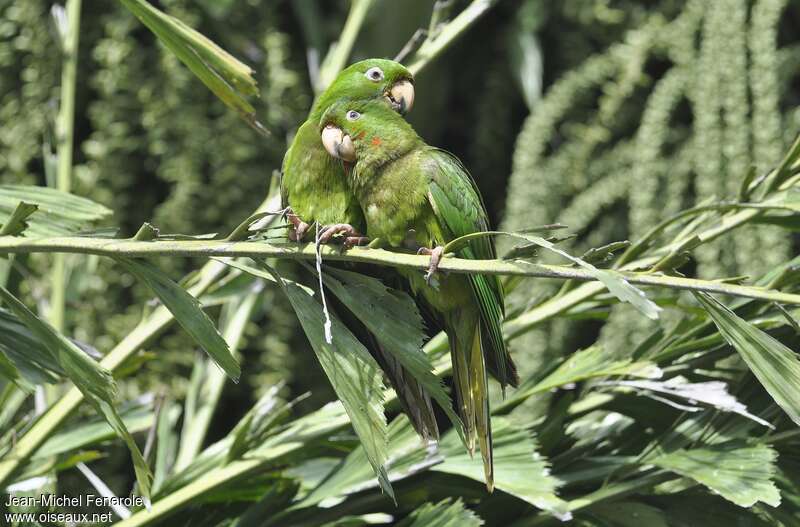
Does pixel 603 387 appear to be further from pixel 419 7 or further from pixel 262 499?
pixel 419 7

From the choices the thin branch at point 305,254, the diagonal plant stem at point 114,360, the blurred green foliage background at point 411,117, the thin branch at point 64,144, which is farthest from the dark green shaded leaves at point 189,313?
the blurred green foliage background at point 411,117

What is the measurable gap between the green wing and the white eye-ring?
14cm

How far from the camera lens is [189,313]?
95 centimetres

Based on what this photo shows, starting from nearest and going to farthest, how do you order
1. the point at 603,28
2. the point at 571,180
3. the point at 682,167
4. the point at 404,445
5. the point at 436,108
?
the point at 404,445
the point at 682,167
the point at 571,180
the point at 603,28
the point at 436,108

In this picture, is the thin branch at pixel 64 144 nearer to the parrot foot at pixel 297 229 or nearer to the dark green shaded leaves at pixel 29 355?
the dark green shaded leaves at pixel 29 355

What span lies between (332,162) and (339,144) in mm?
45

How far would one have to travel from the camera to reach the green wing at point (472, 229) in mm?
1137

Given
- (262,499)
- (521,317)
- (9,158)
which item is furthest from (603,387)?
(9,158)

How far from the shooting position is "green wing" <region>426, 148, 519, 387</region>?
44.8 inches

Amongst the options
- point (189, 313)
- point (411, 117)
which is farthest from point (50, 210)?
point (411, 117)

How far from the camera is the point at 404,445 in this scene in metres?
1.27

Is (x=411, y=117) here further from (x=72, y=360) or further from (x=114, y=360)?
(x=72, y=360)

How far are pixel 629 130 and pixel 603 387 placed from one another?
1306mm

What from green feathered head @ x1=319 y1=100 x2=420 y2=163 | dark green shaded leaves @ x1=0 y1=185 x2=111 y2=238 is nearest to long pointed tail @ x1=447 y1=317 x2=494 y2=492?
green feathered head @ x1=319 y1=100 x2=420 y2=163
